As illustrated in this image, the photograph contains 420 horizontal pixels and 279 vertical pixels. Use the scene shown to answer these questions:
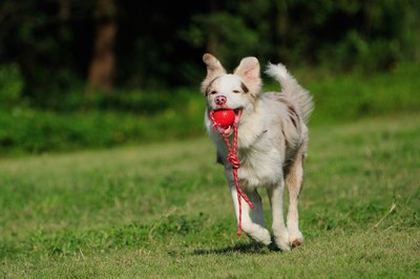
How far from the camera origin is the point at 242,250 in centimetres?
978

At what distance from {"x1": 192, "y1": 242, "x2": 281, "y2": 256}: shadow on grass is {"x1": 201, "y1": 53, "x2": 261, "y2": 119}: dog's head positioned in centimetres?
138

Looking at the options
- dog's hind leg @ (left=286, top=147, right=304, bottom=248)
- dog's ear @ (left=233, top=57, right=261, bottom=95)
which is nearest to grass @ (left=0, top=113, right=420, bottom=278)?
dog's hind leg @ (left=286, top=147, right=304, bottom=248)

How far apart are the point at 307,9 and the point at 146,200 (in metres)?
23.0

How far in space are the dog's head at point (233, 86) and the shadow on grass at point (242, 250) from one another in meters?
1.38

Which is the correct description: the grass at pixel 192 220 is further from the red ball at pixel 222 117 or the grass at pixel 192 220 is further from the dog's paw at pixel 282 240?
the red ball at pixel 222 117

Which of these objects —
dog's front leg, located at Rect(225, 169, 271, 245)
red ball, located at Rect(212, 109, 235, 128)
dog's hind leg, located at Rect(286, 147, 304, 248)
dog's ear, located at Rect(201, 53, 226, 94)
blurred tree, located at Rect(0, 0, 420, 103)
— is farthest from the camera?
blurred tree, located at Rect(0, 0, 420, 103)

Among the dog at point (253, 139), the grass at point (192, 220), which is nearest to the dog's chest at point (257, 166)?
the dog at point (253, 139)

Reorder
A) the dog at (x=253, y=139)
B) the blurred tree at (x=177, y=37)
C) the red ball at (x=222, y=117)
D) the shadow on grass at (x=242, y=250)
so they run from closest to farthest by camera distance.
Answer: the red ball at (x=222, y=117) → the dog at (x=253, y=139) → the shadow on grass at (x=242, y=250) → the blurred tree at (x=177, y=37)

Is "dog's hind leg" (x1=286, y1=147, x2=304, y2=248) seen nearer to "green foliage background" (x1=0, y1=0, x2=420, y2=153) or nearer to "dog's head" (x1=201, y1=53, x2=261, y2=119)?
"dog's head" (x1=201, y1=53, x2=261, y2=119)

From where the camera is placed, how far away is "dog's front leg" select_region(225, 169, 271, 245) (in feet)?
29.8

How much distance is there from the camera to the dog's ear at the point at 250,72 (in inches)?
362

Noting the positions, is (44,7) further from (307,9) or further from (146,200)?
(146,200)

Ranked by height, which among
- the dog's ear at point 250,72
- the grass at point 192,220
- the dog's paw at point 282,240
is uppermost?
the dog's ear at point 250,72

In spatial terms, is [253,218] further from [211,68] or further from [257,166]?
[211,68]
